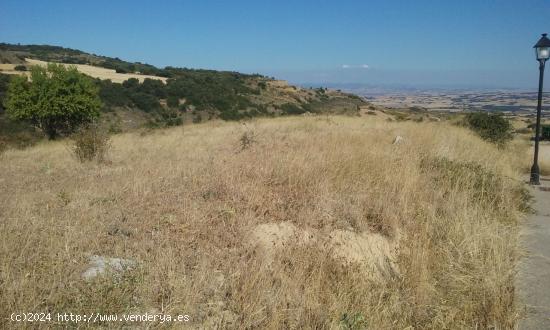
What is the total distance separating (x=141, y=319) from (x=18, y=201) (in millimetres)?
3373

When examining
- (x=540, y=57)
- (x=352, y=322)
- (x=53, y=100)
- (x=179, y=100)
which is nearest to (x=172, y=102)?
(x=179, y=100)

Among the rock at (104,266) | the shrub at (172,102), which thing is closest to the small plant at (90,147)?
the rock at (104,266)

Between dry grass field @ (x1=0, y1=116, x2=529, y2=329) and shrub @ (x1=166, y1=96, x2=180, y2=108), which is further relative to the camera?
shrub @ (x1=166, y1=96, x2=180, y2=108)

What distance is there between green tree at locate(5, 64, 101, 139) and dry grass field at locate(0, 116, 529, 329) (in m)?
19.4

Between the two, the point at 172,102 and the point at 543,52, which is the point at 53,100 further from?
the point at 543,52

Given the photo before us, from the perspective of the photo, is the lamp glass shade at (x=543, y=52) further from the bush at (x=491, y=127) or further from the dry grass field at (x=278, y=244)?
the bush at (x=491, y=127)

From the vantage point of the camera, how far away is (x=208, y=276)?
10.5 ft

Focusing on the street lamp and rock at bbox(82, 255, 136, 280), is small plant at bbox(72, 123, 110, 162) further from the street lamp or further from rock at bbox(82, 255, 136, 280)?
the street lamp

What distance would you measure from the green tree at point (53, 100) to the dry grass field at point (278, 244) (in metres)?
19.4

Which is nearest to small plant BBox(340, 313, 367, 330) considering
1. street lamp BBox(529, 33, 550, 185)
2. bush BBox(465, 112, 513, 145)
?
street lamp BBox(529, 33, 550, 185)

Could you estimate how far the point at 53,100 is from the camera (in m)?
23.8

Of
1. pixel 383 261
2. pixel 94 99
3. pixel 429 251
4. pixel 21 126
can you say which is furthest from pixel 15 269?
pixel 21 126

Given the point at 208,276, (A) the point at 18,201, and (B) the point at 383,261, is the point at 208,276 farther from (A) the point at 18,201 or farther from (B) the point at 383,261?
(A) the point at 18,201

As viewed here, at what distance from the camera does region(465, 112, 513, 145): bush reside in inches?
613
